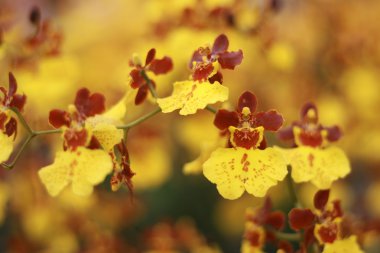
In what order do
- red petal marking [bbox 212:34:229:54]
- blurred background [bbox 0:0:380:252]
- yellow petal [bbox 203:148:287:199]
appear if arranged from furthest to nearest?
blurred background [bbox 0:0:380:252] < red petal marking [bbox 212:34:229:54] < yellow petal [bbox 203:148:287:199]

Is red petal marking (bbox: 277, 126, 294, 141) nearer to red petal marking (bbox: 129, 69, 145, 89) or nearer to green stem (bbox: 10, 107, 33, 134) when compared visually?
red petal marking (bbox: 129, 69, 145, 89)

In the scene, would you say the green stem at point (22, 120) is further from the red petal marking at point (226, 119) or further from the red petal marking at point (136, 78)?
the red petal marking at point (226, 119)

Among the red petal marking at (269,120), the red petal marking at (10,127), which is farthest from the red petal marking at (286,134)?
the red petal marking at (10,127)

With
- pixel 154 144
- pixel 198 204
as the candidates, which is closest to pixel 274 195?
pixel 198 204

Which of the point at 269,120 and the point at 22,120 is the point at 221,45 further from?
the point at 22,120

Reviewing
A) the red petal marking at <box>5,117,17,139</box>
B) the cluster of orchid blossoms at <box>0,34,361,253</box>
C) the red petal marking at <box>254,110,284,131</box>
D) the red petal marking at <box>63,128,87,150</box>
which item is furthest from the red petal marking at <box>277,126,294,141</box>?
the red petal marking at <box>5,117,17,139</box>

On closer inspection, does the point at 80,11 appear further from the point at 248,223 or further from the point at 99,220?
the point at 248,223
